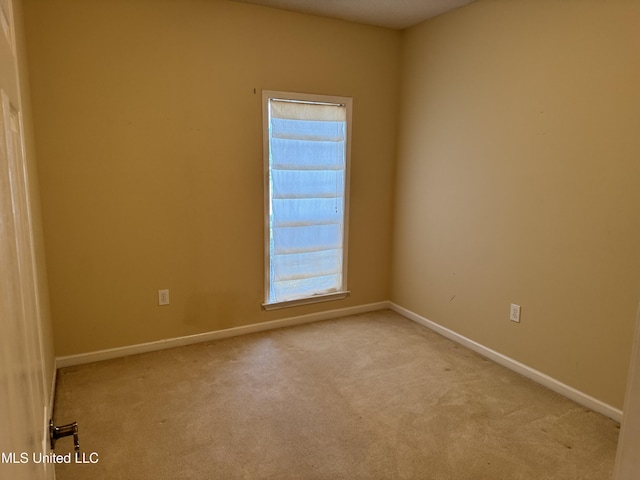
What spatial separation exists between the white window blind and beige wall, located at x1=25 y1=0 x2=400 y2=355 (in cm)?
13

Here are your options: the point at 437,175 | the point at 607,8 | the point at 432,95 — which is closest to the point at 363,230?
the point at 437,175

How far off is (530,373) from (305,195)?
2096 millimetres

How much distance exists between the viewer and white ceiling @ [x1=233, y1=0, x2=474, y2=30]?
2.93 metres

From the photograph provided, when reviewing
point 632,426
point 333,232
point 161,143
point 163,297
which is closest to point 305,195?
point 333,232

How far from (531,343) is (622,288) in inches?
27.2

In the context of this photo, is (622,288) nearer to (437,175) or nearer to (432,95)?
(437,175)

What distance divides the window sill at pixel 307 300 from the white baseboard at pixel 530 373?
2.22 ft

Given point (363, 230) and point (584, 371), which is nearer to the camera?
point (584, 371)

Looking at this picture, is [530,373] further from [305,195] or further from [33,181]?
[33,181]

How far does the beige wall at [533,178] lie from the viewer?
86.1 inches

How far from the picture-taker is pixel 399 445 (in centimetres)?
202

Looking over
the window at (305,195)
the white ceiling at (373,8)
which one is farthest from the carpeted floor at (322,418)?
the white ceiling at (373,8)

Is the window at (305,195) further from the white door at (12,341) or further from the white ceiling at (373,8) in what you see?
the white door at (12,341)

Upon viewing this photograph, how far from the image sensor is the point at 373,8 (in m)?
3.06
